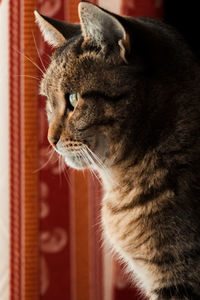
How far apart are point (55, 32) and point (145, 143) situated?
32 centimetres

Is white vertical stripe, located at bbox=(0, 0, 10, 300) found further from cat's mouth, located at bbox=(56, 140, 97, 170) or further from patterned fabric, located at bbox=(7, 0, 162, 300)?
cat's mouth, located at bbox=(56, 140, 97, 170)

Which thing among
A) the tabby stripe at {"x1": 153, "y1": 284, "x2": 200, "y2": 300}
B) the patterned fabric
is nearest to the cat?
the tabby stripe at {"x1": 153, "y1": 284, "x2": 200, "y2": 300}

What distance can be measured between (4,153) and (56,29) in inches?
15.5

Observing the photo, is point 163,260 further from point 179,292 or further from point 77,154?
point 77,154

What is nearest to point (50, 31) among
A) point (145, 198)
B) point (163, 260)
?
point (145, 198)

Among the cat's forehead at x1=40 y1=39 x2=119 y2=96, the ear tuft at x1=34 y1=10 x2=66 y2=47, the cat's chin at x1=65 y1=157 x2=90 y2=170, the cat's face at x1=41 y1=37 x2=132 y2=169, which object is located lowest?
the cat's chin at x1=65 y1=157 x2=90 y2=170

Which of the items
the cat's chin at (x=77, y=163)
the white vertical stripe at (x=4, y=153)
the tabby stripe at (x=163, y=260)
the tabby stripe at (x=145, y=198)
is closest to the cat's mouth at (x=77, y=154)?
the cat's chin at (x=77, y=163)

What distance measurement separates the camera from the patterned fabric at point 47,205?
1115 mm

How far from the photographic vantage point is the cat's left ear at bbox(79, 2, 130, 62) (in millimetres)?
709

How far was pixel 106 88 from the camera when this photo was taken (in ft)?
2.57

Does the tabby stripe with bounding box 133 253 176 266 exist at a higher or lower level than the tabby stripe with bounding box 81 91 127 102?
lower

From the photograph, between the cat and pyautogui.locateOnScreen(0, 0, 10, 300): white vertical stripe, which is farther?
pyautogui.locateOnScreen(0, 0, 10, 300): white vertical stripe

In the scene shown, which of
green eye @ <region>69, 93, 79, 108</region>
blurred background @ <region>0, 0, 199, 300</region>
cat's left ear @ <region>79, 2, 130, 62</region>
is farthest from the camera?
blurred background @ <region>0, 0, 199, 300</region>

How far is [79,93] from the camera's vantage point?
802 mm
